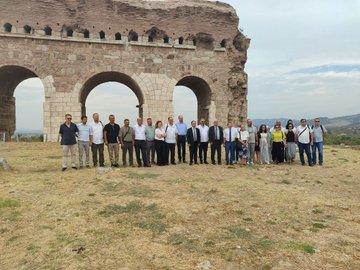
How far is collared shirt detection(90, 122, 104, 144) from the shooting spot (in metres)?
10.2

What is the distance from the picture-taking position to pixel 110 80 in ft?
67.1

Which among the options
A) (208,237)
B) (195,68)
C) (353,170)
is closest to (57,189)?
(208,237)

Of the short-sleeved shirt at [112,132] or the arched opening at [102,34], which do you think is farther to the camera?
the arched opening at [102,34]

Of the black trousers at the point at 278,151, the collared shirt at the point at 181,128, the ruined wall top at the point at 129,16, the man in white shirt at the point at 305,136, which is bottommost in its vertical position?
the black trousers at the point at 278,151

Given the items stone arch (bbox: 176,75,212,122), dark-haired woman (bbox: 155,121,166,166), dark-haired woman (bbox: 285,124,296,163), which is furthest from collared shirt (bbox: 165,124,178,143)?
stone arch (bbox: 176,75,212,122)

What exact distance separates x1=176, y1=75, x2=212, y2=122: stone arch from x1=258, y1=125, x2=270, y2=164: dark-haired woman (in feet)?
24.3

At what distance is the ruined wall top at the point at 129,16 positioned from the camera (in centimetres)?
1673

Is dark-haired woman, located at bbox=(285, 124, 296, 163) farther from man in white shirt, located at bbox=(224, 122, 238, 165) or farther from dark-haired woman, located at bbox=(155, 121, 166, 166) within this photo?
dark-haired woman, located at bbox=(155, 121, 166, 166)

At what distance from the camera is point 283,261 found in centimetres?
408

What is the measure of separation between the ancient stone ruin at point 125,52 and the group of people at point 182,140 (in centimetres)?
688

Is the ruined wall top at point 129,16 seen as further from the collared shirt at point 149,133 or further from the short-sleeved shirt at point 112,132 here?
the short-sleeved shirt at point 112,132

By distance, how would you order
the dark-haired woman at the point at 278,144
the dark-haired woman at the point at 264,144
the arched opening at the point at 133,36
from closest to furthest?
the dark-haired woman at the point at 264,144 < the dark-haired woman at the point at 278,144 < the arched opening at the point at 133,36

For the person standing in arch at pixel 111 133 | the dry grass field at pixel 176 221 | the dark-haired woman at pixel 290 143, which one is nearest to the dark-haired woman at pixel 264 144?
the dark-haired woman at pixel 290 143

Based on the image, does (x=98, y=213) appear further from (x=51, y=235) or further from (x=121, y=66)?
(x=121, y=66)
